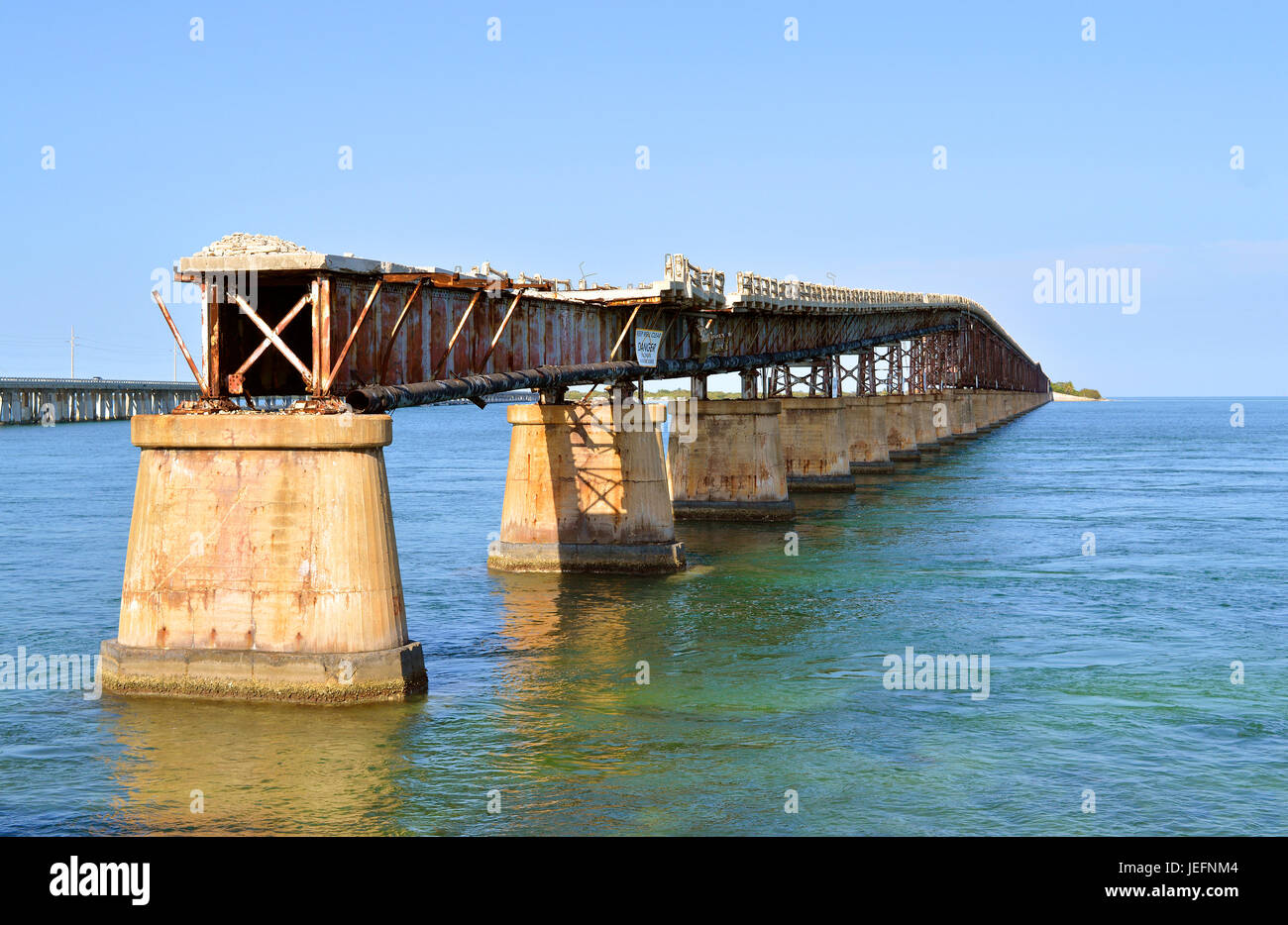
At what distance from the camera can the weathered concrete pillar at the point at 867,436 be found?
85.8 m

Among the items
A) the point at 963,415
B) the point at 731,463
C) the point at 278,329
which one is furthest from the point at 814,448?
the point at 963,415

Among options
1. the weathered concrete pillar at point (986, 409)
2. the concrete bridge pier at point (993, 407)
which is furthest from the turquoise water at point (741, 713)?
the concrete bridge pier at point (993, 407)

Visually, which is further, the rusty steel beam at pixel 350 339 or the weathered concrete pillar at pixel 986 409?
the weathered concrete pillar at pixel 986 409

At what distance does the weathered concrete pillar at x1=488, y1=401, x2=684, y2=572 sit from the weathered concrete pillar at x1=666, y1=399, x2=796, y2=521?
15.4m

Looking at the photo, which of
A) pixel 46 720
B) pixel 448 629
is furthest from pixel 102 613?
pixel 46 720

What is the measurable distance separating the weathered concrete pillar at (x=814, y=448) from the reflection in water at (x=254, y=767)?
4973 centimetres

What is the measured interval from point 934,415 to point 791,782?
340ft

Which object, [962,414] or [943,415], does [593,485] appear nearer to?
[943,415]

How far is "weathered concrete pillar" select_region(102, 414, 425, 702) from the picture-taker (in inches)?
811

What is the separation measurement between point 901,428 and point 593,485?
6469 centimetres

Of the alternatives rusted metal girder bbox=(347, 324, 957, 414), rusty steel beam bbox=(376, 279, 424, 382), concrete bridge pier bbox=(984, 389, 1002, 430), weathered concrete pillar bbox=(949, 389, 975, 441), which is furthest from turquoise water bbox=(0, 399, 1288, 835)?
concrete bridge pier bbox=(984, 389, 1002, 430)

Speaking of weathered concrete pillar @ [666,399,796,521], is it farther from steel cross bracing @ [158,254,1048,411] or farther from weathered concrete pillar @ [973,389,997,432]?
weathered concrete pillar @ [973,389,997,432]

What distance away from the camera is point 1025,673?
84.2ft

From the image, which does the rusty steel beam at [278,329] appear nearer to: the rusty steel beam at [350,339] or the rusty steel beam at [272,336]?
the rusty steel beam at [272,336]
